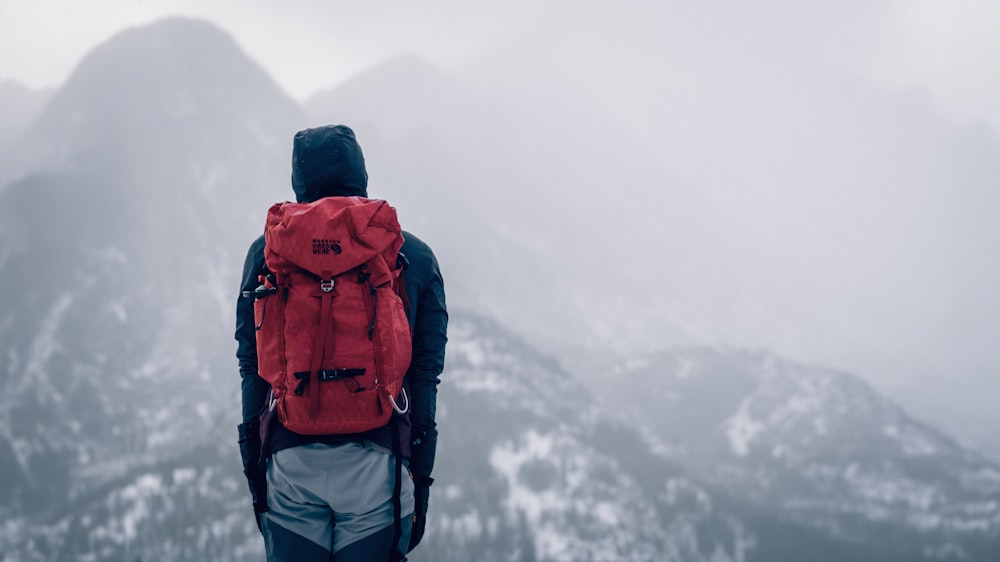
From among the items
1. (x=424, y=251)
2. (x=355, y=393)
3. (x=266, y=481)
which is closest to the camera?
(x=355, y=393)

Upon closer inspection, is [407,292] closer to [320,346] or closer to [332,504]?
[320,346]

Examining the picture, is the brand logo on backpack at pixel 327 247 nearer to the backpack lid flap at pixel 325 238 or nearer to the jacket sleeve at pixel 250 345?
the backpack lid flap at pixel 325 238

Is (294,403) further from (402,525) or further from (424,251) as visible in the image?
(424,251)

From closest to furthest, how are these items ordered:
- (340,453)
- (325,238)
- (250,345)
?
(325,238), (340,453), (250,345)

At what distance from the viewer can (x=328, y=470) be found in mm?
5074

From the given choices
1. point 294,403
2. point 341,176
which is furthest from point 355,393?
point 341,176

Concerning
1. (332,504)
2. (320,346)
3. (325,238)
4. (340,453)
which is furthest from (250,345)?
(332,504)

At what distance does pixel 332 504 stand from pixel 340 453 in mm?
394

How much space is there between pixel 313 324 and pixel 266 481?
5.22ft

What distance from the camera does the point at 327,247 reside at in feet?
16.3

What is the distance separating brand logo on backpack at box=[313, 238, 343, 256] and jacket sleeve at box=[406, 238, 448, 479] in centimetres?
90

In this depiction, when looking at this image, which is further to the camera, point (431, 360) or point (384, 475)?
point (431, 360)

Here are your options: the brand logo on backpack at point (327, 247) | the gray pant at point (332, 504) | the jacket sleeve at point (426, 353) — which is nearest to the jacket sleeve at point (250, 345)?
the gray pant at point (332, 504)

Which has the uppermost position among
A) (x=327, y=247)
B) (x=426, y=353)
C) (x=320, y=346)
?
(x=327, y=247)
